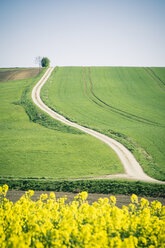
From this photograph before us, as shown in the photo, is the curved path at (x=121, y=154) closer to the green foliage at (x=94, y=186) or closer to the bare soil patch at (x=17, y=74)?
the green foliage at (x=94, y=186)

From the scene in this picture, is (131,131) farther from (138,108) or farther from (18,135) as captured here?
(18,135)

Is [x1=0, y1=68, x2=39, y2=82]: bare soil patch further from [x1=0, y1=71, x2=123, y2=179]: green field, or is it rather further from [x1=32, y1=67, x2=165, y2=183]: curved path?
[x1=0, y1=71, x2=123, y2=179]: green field

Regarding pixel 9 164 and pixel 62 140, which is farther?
pixel 62 140

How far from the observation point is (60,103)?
1925 inches

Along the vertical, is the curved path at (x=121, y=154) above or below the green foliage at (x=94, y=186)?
above

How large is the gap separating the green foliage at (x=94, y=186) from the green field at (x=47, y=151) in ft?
5.81

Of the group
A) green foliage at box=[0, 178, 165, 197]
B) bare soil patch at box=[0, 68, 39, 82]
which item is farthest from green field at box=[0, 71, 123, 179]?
bare soil patch at box=[0, 68, 39, 82]

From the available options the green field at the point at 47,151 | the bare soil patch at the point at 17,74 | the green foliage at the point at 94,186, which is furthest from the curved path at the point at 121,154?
the bare soil patch at the point at 17,74

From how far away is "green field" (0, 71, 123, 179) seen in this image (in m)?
20.5

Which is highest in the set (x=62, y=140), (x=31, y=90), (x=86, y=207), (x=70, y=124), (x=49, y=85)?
(x=49, y=85)

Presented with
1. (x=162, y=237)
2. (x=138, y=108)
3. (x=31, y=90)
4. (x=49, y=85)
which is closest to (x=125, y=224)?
(x=162, y=237)

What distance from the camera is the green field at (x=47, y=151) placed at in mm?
20500

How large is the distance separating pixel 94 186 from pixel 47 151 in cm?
1054

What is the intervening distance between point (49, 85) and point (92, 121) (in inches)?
1324
